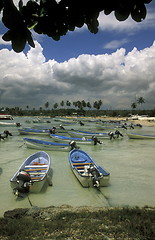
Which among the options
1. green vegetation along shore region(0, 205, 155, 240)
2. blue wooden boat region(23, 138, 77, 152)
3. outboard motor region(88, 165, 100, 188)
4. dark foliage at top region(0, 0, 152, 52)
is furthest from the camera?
blue wooden boat region(23, 138, 77, 152)

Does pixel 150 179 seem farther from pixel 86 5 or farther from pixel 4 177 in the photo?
pixel 86 5

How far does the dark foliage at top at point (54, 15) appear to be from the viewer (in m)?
1.89

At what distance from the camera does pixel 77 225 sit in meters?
5.56

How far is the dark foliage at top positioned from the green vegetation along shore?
193 inches

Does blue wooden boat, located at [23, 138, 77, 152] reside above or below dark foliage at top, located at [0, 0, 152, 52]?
below

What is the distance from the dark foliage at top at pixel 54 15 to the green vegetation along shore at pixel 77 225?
4.91 meters

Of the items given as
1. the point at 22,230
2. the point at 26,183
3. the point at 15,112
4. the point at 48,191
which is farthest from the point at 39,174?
the point at 15,112

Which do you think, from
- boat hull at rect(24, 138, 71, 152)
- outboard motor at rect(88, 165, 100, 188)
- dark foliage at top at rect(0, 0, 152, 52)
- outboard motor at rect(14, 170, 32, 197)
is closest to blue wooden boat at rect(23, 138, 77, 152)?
boat hull at rect(24, 138, 71, 152)

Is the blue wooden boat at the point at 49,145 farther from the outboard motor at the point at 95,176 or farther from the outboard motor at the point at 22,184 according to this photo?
the outboard motor at the point at 22,184

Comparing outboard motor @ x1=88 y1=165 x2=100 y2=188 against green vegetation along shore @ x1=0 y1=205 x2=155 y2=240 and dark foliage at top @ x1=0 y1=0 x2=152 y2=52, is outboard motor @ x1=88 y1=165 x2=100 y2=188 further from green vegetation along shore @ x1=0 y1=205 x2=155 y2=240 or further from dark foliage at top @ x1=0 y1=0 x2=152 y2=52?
dark foliage at top @ x1=0 y1=0 x2=152 y2=52

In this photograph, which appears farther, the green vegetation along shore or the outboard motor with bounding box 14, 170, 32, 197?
the outboard motor with bounding box 14, 170, 32, 197

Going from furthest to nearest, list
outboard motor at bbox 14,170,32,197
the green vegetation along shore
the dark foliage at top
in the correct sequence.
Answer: outboard motor at bbox 14,170,32,197, the green vegetation along shore, the dark foliage at top

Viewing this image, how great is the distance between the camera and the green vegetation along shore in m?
4.95

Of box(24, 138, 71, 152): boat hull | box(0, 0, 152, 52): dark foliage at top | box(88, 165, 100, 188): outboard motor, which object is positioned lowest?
box(24, 138, 71, 152): boat hull
